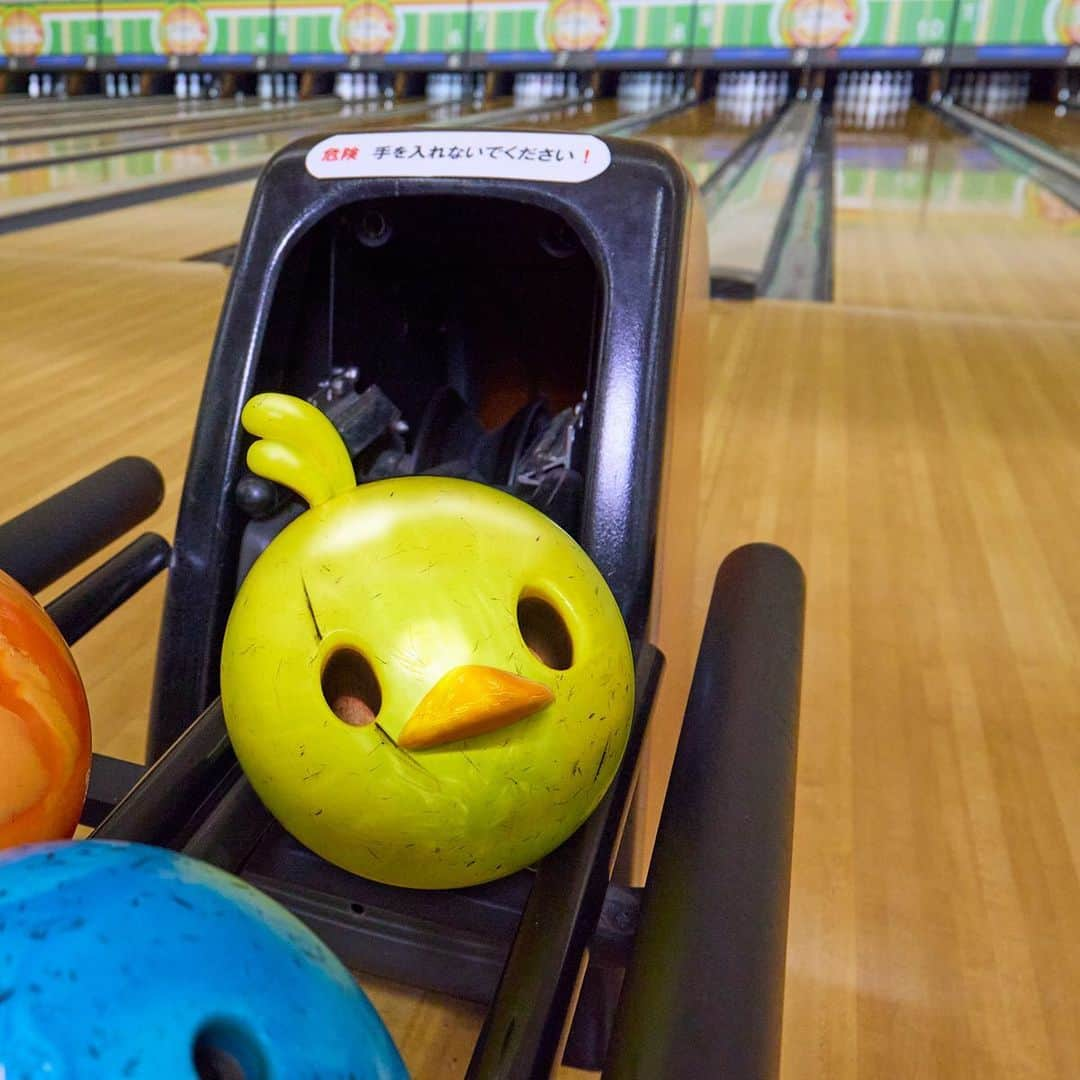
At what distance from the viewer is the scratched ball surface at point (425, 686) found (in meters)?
0.48

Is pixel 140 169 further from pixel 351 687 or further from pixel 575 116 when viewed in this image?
pixel 351 687

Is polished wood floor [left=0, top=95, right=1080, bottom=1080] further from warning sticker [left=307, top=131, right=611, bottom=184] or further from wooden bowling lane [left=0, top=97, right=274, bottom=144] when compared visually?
wooden bowling lane [left=0, top=97, right=274, bottom=144]

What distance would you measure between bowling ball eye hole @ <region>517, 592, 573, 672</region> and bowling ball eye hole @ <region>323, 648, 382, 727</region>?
0.26ft

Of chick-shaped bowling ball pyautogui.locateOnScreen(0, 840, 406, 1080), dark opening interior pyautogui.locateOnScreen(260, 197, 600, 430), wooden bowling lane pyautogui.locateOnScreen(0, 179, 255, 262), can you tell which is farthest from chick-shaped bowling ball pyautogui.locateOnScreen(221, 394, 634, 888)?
wooden bowling lane pyautogui.locateOnScreen(0, 179, 255, 262)

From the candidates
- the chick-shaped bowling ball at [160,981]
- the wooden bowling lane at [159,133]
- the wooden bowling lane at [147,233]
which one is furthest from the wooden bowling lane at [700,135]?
the chick-shaped bowling ball at [160,981]

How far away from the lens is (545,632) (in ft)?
1.83

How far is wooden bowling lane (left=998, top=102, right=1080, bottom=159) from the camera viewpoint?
5.89 m

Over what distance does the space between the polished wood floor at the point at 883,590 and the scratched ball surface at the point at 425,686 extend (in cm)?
17

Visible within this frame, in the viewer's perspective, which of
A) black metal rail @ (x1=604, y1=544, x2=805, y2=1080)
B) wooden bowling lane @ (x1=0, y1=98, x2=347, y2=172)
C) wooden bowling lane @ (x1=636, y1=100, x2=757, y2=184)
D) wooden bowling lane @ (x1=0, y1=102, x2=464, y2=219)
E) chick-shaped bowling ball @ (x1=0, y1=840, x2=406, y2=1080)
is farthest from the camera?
wooden bowling lane @ (x1=636, y1=100, x2=757, y2=184)

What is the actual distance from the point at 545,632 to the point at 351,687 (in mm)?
102

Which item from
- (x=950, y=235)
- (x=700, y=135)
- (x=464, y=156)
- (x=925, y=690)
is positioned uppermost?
(x=464, y=156)

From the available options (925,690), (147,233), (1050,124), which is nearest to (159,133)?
(147,233)

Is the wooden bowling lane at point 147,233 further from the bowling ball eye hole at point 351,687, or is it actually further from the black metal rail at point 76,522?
the bowling ball eye hole at point 351,687

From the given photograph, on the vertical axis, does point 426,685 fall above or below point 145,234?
above
